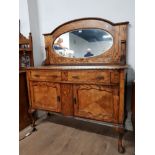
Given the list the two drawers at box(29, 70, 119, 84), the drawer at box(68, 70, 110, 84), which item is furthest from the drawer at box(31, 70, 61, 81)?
the drawer at box(68, 70, 110, 84)

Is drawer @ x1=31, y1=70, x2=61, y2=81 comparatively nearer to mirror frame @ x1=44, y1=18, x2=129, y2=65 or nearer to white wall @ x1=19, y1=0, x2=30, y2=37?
mirror frame @ x1=44, y1=18, x2=129, y2=65

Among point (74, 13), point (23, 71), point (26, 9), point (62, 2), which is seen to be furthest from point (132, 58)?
point (26, 9)

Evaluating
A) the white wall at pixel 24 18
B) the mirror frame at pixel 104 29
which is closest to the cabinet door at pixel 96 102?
the mirror frame at pixel 104 29

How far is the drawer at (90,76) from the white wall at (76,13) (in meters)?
0.56

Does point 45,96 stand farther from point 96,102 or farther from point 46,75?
point 96,102

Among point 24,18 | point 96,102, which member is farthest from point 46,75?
point 24,18

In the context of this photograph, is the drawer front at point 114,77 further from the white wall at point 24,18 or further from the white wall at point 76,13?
the white wall at point 24,18

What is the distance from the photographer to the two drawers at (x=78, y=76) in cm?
157

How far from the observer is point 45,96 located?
6.65 ft

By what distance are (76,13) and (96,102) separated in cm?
134

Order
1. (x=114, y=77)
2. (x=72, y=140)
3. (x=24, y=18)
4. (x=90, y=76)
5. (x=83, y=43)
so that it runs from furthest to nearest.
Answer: (x=24, y=18)
(x=83, y=43)
(x=72, y=140)
(x=90, y=76)
(x=114, y=77)

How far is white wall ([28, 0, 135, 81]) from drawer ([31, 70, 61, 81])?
54 cm
